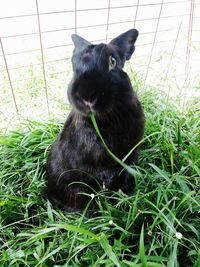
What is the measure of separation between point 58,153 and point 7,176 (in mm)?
452

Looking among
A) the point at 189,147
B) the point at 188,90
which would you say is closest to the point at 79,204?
the point at 189,147

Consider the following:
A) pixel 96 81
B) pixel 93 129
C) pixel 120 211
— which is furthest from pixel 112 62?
pixel 120 211

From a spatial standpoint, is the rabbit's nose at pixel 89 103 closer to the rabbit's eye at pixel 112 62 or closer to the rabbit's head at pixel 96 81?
the rabbit's head at pixel 96 81

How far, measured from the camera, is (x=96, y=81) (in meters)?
1.01

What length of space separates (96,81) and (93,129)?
247mm

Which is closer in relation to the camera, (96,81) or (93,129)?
(96,81)

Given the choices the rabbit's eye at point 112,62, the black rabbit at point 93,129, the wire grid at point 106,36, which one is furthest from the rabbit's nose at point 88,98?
the wire grid at point 106,36

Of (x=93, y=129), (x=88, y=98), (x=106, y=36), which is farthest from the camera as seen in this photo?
(x=106, y=36)

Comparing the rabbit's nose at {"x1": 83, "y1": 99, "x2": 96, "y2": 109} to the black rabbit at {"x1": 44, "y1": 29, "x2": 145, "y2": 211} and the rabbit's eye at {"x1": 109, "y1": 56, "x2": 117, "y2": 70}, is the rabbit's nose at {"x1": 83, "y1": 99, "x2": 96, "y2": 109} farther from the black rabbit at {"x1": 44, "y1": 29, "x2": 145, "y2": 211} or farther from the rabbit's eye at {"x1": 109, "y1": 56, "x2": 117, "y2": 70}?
the rabbit's eye at {"x1": 109, "y1": 56, "x2": 117, "y2": 70}

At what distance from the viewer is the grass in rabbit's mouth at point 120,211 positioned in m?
1.06

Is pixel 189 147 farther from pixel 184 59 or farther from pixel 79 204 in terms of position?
pixel 184 59

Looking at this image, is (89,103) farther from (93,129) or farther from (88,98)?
(93,129)

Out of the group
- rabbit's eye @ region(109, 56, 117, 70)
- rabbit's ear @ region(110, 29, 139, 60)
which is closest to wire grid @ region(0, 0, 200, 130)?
rabbit's ear @ region(110, 29, 139, 60)

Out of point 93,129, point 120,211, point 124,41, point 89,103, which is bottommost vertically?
point 120,211
